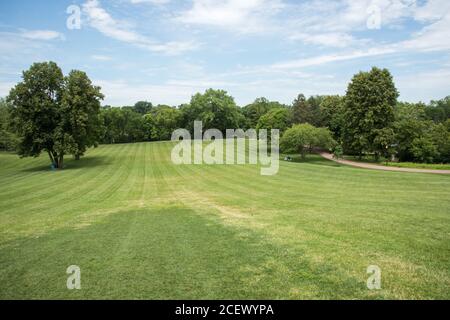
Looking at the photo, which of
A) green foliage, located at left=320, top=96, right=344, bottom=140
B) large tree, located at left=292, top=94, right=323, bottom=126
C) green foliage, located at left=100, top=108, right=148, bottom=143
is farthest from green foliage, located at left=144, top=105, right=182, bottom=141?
green foliage, located at left=320, top=96, right=344, bottom=140

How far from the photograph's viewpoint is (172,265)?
7.39 m

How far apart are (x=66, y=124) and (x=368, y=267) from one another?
118 feet

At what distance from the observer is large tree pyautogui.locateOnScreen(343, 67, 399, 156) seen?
140 feet

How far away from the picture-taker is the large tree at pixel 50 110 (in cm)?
3294

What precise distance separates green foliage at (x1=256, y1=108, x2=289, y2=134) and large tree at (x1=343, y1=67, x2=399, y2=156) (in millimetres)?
14470

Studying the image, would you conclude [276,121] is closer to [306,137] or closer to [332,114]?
[332,114]

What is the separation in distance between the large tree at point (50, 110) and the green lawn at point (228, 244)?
17546 millimetres

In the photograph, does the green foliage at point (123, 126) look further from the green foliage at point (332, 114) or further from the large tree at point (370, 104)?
the large tree at point (370, 104)

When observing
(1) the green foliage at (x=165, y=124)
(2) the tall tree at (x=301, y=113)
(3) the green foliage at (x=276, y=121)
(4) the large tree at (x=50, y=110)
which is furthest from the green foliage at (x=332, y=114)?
(1) the green foliage at (x=165, y=124)

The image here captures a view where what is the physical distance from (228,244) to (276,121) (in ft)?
169

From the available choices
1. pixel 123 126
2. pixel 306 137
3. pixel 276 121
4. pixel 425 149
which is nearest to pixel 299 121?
pixel 276 121

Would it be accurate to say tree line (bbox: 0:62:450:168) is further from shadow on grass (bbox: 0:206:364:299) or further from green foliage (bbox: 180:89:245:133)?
shadow on grass (bbox: 0:206:364:299)

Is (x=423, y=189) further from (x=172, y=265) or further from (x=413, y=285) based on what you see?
(x=172, y=265)

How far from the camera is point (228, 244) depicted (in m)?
8.76
